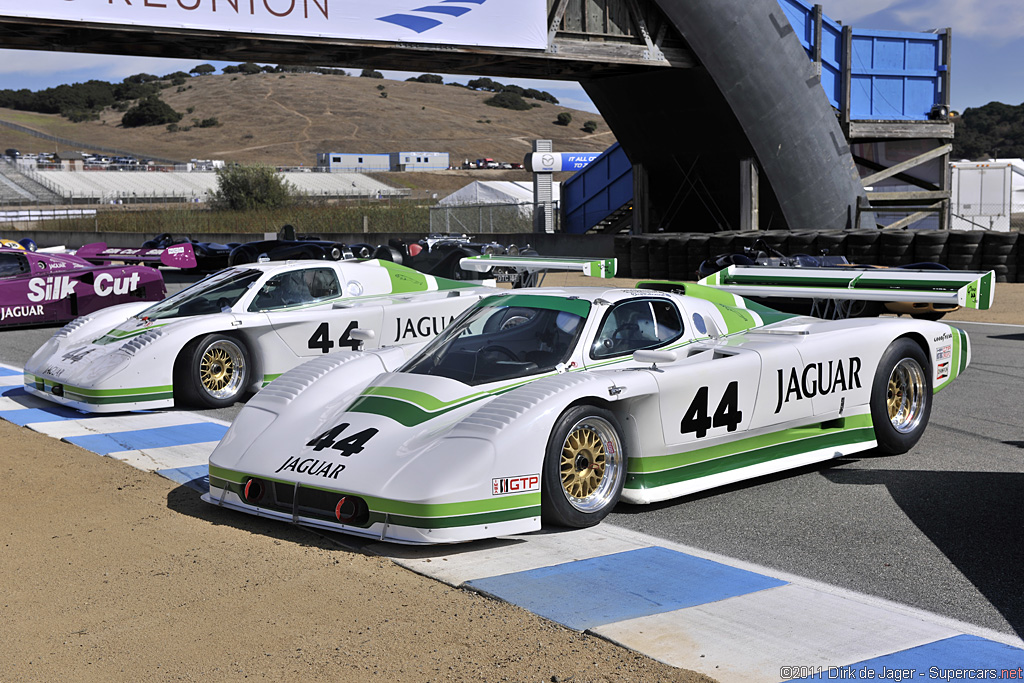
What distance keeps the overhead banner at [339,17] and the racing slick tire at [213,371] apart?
1198 centimetres

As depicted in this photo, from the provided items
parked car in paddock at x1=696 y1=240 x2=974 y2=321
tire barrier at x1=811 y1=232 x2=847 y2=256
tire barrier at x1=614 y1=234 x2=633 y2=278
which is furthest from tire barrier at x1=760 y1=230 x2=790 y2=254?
tire barrier at x1=614 y1=234 x2=633 y2=278

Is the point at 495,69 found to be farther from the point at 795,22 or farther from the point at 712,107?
the point at 795,22

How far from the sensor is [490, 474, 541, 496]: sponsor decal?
5.15 metres

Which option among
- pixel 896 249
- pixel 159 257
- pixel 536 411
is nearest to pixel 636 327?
pixel 536 411

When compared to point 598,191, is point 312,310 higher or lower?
lower

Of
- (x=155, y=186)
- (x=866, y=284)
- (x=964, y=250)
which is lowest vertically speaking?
(x=866, y=284)

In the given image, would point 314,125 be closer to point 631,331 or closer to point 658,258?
point 658,258

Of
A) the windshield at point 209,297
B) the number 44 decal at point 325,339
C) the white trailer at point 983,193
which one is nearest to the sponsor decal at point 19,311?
the windshield at point 209,297

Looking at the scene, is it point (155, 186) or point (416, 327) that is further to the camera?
point (155, 186)

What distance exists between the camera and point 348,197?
90875 mm

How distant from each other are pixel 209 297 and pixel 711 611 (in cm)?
681

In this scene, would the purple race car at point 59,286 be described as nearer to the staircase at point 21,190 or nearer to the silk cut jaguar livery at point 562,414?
the silk cut jaguar livery at point 562,414

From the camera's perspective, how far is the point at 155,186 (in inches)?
3777

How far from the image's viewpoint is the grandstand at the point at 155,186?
86.5m
